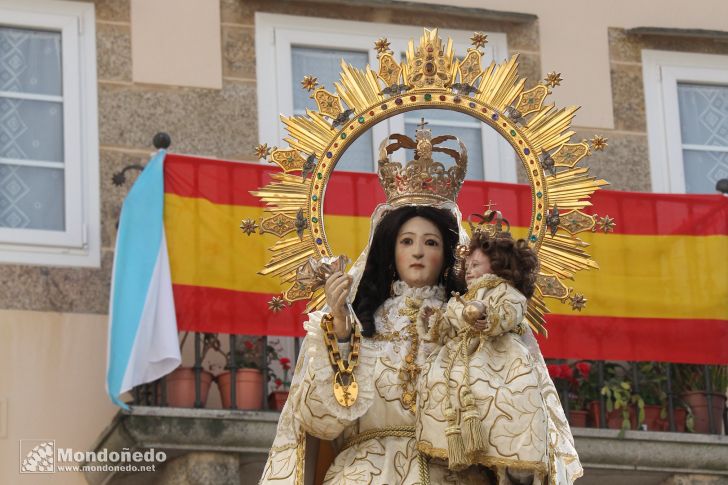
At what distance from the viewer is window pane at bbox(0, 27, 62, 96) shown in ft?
51.3

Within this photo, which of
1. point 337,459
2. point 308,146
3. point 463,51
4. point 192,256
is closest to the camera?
point 337,459

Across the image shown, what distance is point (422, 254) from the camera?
10.2 meters

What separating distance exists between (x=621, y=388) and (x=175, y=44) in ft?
11.7

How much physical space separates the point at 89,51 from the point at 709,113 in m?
4.31

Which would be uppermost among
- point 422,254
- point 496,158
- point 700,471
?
point 496,158

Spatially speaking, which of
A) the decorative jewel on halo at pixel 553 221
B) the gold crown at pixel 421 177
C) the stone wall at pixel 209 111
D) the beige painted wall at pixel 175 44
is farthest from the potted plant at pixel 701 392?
the gold crown at pixel 421 177

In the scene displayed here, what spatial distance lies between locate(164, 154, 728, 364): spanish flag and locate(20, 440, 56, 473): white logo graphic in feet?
3.63

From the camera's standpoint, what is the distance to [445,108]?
1068 centimetres

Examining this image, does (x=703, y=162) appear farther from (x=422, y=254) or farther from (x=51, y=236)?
(x=422, y=254)

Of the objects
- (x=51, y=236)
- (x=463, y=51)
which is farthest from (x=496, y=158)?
(x=51, y=236)

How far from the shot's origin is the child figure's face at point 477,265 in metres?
9.69

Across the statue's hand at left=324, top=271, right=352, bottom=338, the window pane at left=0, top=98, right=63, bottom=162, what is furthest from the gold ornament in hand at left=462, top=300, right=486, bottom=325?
the window pane at left=0, top=98, right=63, bottom=162

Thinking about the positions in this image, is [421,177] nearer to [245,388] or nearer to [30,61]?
[245,388]

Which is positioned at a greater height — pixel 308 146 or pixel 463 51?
pixel 463 51
